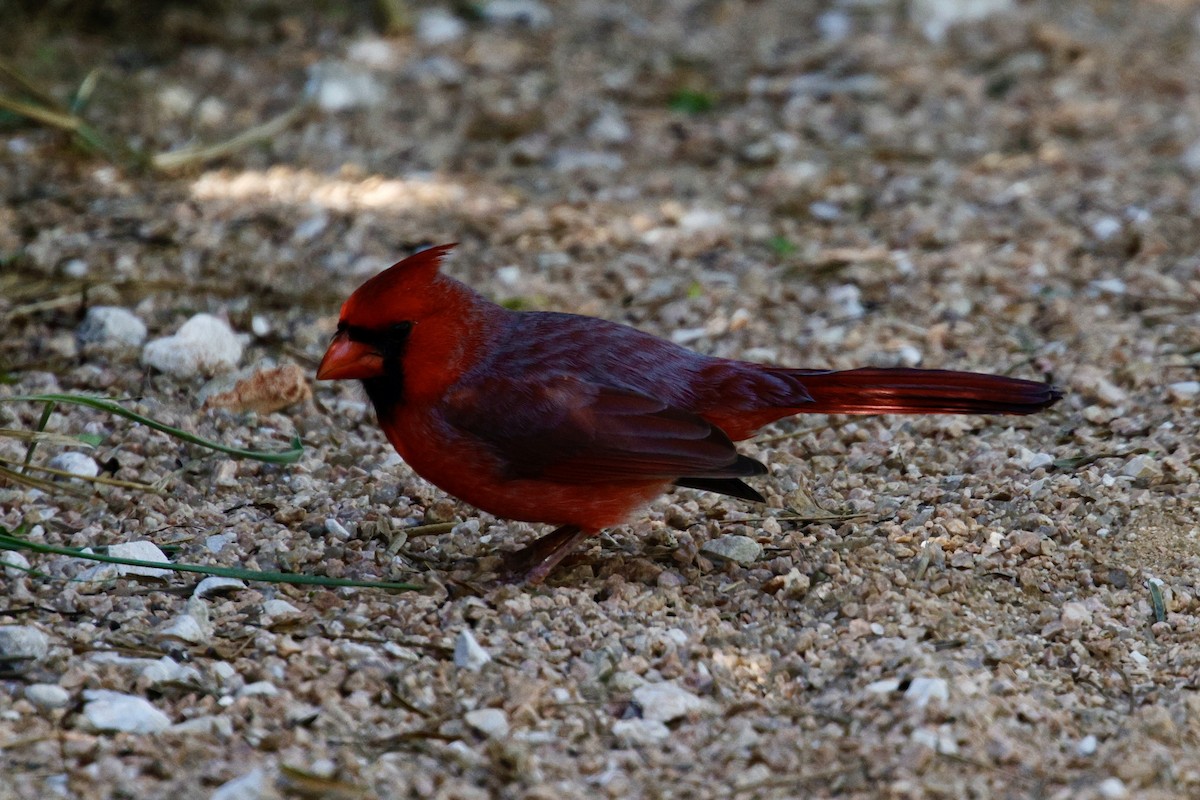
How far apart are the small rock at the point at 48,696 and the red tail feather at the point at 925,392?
176cm

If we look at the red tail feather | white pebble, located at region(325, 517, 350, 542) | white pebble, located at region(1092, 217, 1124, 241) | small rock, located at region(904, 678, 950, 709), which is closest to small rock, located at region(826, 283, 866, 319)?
white pebble, located at region(1092, 217, 1124, 241)

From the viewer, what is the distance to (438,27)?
6824 millimetres

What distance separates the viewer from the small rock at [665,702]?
2.93 m

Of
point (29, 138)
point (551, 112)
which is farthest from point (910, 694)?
point (29, 138)

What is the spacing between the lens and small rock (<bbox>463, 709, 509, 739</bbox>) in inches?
112

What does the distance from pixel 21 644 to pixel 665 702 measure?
1271 millimetres

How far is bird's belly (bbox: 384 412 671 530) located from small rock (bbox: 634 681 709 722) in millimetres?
580

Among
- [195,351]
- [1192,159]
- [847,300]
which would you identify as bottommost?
[847,300]

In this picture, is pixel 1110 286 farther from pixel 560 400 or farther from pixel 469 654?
pixel 469 654

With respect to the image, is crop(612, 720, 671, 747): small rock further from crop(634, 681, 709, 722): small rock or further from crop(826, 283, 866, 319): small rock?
crop(826, 283, 866, 319): small rock

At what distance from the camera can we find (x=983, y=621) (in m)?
3.27

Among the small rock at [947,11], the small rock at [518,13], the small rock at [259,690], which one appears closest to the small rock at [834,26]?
the small rock at [947,11]

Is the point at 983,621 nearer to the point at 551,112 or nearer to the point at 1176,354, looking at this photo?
the point at 1176,354

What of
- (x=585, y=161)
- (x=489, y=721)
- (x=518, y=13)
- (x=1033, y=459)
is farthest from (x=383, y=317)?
(x=518, y=13)
